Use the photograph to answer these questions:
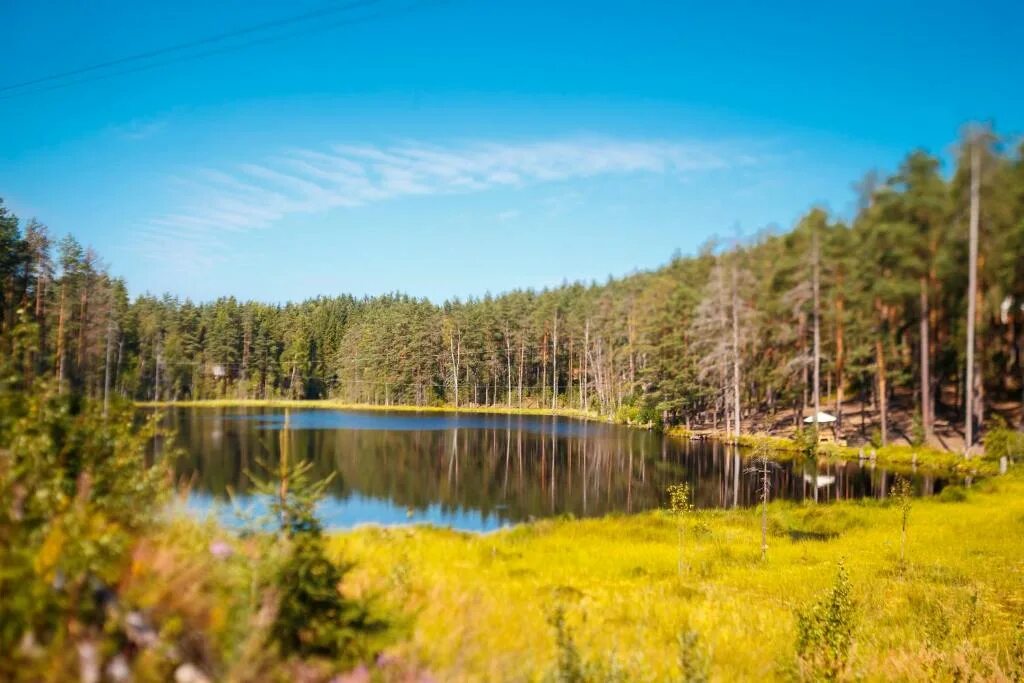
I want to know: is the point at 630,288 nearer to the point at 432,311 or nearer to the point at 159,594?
the point at 432,311

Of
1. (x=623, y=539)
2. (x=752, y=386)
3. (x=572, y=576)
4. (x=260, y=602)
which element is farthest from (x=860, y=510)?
(x=752, y=386)

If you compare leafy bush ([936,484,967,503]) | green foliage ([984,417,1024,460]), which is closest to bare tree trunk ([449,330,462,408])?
green foliage ([984,417,1024,460])

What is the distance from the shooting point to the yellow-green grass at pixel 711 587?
7809 mm

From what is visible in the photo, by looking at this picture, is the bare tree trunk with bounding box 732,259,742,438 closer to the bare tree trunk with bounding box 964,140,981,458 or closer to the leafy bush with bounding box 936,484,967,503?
the bare tree trunk with bounding box 964,140,981,458

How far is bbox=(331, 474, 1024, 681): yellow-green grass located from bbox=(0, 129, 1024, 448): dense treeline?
19.8ft

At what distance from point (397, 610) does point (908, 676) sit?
25.9 feet

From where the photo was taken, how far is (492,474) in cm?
3697

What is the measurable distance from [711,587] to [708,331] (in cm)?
4999

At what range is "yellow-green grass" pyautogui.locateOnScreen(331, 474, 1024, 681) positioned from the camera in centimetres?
781

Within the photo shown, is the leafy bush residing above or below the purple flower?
below

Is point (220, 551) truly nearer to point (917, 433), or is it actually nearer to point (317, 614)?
point (317, 614)

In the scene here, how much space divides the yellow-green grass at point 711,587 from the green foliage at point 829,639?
0.24m

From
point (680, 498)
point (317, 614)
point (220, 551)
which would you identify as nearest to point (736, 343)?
point (680, 498)

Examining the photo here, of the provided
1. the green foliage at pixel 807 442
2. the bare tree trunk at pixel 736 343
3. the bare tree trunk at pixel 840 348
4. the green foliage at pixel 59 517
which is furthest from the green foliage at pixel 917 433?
the green foliage at pixel 59 517
